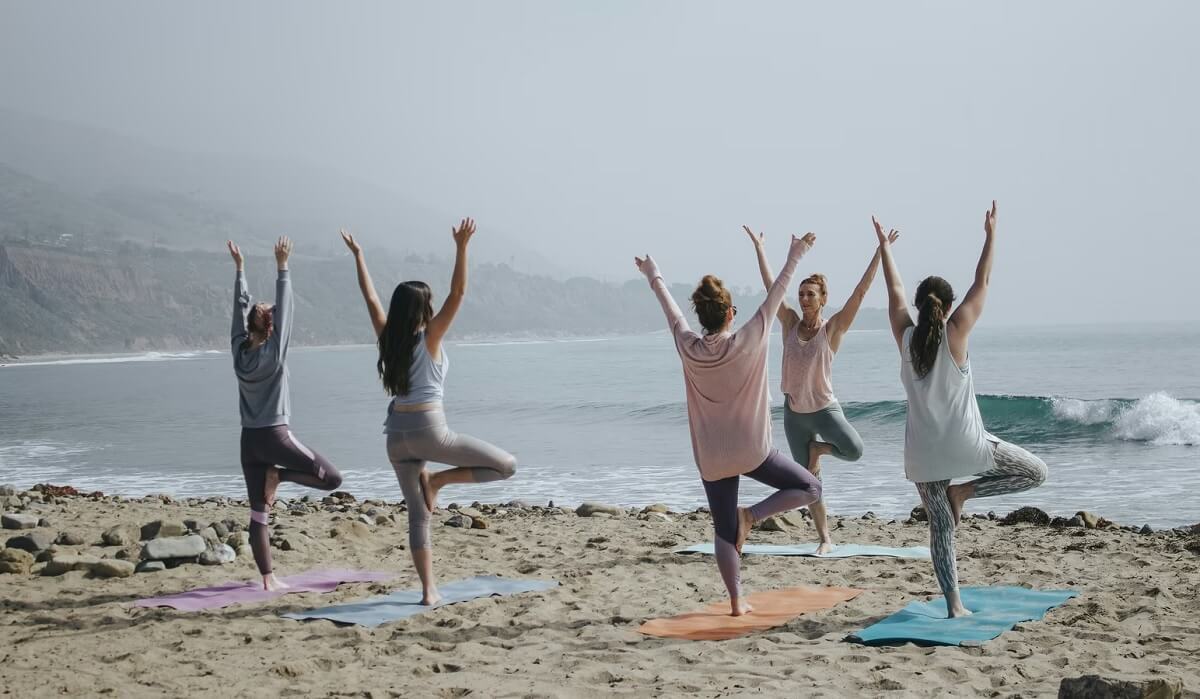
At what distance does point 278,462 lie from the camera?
6.74 meters

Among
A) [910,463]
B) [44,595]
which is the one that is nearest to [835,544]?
[910,463]

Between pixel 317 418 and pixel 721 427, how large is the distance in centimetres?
2729

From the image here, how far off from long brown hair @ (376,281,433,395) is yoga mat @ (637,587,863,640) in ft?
6.60

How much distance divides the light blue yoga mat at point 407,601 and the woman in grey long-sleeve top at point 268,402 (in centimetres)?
79

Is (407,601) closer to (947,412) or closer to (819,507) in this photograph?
(819,507)

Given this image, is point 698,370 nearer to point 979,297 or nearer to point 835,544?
point 979,297

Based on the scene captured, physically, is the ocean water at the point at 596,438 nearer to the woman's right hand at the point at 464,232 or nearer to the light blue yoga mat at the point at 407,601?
the light blue yoga mat at the point at 407,601

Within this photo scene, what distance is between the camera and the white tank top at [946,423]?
5.34m

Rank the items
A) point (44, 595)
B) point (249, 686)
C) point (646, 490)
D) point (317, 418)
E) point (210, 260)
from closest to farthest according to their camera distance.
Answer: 1. point (249, 686)
2. point (44, 595)
3. point (646, 490)
4. point (317, 418)
5. point (210, 260)

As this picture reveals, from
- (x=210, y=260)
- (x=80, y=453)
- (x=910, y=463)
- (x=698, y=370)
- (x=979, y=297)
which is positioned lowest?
(x=80, y=453)

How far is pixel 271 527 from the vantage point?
31.1 ft

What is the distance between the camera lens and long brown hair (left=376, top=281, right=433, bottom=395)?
5.93 metres

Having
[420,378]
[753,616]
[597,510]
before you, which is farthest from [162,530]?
[753,616]

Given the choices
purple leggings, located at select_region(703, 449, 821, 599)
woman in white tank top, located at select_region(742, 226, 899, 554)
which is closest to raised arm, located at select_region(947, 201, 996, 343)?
purple leggings, located at select_region(703, 449, 821, 599)
